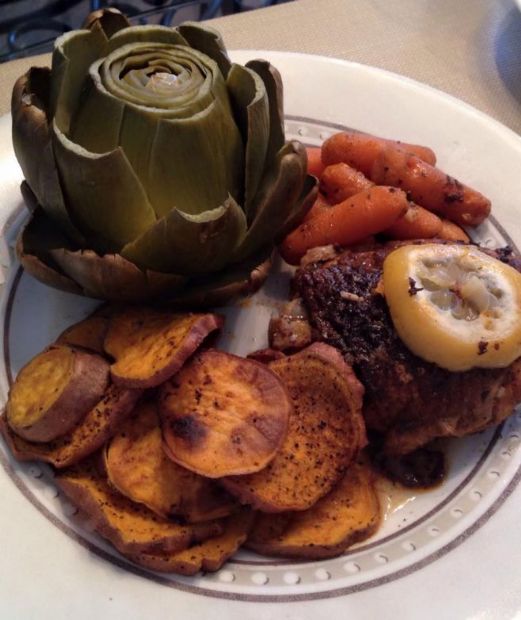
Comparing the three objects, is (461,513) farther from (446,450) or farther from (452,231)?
(452,231)

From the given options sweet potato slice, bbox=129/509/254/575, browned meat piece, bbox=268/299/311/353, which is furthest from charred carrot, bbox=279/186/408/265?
sweet potato slice, bbox=129/509/254/575

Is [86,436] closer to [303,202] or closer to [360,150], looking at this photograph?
[303,202]

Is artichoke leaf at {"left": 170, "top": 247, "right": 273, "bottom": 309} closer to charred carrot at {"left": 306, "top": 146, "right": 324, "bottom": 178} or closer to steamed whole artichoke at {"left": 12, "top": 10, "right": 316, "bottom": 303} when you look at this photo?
steamed whole artichoke at {"left": 12, "top": 10, "right": 316, "bottom": 303}

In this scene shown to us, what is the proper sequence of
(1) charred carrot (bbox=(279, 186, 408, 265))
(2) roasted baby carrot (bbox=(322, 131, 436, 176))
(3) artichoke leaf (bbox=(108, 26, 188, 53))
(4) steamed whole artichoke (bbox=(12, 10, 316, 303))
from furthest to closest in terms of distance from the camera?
(2) roasted baby carrot (bbox=(322, 131, 436, 176))
(1) charred carrot (bbox=(279, 186, 408, 265))
(3) artichoke leaf (bbox=(108, 26, 188, 53))
(4) steamed whole artichoke (bbox=(12, 10, 316, 303))

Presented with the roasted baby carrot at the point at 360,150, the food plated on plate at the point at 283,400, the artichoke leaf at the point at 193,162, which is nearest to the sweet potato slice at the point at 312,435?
the food plated on plate at the point at 283,400

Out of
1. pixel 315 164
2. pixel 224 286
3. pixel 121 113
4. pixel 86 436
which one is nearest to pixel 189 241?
pixel 224 286

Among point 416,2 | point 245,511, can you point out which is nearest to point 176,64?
point 245,511
